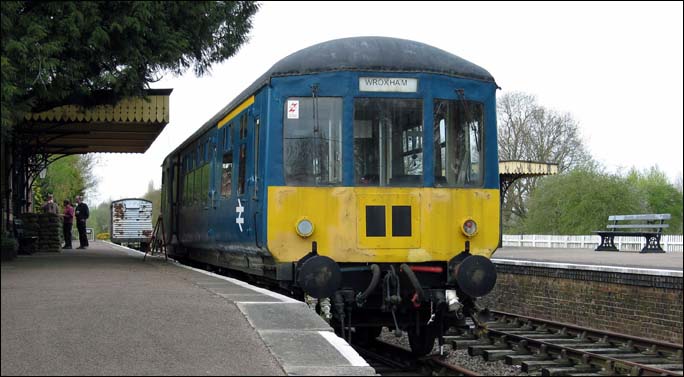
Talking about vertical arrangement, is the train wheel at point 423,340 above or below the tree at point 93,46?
below

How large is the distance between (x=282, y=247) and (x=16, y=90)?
397 cm

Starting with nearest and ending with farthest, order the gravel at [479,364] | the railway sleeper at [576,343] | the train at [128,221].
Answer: the gravel at [479,364] → the railway sleeper at [576,343] → the train at [128,221]

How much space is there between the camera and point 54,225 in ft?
67.2

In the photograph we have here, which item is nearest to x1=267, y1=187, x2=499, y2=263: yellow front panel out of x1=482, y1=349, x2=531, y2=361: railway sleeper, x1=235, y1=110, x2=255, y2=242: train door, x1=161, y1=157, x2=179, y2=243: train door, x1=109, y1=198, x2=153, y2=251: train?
x1=235, y1=110, x2=255, y2=242: train door

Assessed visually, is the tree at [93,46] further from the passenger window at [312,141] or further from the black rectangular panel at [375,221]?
the black rectangular panel at [375,221]

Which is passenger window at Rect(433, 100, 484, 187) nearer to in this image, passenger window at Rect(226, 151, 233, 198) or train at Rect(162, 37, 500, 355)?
train at Rect(162, 37, 500, 355)

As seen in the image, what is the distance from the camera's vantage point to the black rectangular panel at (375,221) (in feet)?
30.0

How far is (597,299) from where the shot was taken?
15906mm

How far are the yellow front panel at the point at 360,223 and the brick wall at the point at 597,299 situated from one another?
593 centimetres

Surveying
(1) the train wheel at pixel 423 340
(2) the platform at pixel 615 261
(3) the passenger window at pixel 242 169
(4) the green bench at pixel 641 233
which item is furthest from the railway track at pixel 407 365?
(4) the green bench at pixel 641 233

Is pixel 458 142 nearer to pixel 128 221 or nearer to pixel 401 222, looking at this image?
pixel 401 222

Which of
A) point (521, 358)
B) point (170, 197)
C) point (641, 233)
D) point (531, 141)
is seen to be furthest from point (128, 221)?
point (521, 358)

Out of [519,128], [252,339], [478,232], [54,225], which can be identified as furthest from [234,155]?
[519,128]

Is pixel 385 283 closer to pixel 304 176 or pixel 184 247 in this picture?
pixel 304 176
